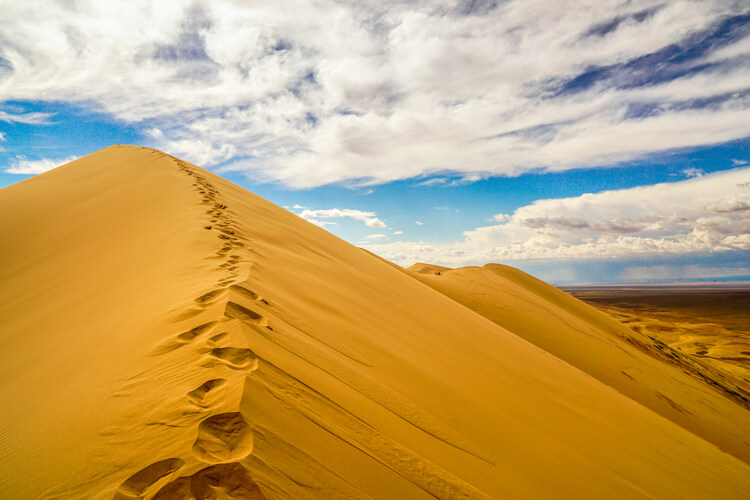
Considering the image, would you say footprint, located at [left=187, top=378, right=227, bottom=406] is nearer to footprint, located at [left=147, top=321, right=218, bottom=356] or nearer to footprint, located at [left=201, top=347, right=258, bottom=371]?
footprint, located at [left=201, top=347, right=258, bottom=371]

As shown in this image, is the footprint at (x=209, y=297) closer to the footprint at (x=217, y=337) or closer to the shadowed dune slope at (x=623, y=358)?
the footprint at (x=217, y=337)

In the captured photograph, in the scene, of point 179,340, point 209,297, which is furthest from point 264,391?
point 209,297

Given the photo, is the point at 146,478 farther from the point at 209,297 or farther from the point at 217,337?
the point at 209,297

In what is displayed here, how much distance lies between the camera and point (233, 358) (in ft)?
7.63

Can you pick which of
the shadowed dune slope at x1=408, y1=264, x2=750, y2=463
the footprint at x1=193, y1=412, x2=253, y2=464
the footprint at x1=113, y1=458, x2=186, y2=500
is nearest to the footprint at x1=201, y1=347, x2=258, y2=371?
the footprint at x1=193, y1=412, x2=253, y2=464

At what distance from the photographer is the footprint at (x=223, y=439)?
5.18 ft

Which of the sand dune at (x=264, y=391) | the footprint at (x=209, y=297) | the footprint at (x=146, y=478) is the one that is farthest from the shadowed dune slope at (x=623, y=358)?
the footprint at (x=146, y=478)

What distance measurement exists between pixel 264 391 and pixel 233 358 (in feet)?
1.34

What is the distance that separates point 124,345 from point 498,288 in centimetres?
1513

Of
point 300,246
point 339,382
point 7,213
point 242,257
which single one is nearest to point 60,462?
point 339,382

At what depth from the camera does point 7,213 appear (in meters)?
8.77

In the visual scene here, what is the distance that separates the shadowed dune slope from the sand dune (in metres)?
4.28

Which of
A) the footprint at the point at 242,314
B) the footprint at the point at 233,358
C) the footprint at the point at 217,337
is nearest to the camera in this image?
the footprint at the point at 233,358

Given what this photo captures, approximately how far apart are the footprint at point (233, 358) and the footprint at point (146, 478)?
2.30 feet
